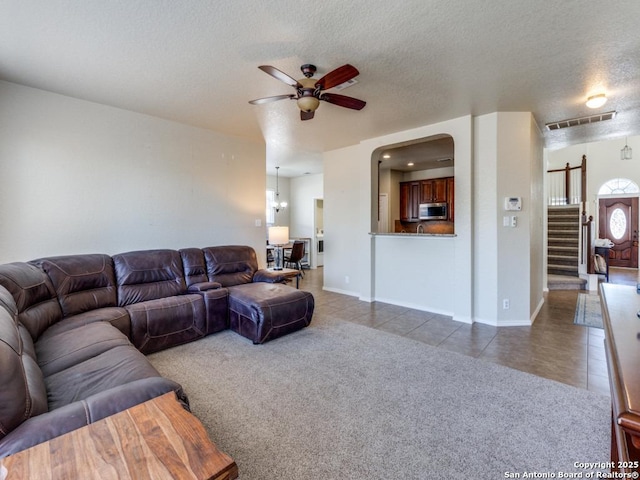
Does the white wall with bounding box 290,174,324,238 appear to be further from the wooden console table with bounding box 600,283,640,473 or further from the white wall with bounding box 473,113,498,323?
the wooden console table with bounding box 600,283,640,473

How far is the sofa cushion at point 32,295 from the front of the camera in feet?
7.20

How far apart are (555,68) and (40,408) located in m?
4.16

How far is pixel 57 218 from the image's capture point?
10.5 ft

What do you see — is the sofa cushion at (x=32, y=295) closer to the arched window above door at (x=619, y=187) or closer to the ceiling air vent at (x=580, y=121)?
the ceiling air vent at (x=580, y=121)

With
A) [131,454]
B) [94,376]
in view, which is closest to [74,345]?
[94,376]

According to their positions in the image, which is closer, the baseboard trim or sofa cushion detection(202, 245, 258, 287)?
sofa cushion detection(202, 245, 258, 287)

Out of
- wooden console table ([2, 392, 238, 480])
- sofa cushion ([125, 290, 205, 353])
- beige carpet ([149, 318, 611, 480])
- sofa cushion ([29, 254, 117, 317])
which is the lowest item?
beige carpet ([149, 318, 611, 480])

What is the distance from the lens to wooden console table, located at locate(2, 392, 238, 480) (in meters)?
0.76

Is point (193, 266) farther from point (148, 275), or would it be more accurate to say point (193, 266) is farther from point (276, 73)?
point (276, 73)

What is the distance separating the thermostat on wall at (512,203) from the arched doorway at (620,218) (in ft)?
24.9

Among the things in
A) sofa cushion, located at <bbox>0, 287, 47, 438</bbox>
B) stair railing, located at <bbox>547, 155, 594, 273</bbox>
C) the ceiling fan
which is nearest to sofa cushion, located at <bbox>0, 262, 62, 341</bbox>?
sofa cushion, located at <bbox>0, 287, 47, 438</bbox>

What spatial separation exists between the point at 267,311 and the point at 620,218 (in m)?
10.9

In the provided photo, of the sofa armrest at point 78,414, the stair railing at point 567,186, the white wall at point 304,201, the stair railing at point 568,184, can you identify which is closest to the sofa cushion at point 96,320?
the sofa armrest at point 78,414

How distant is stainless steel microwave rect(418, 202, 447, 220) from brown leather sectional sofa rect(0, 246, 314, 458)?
4.56 metres
